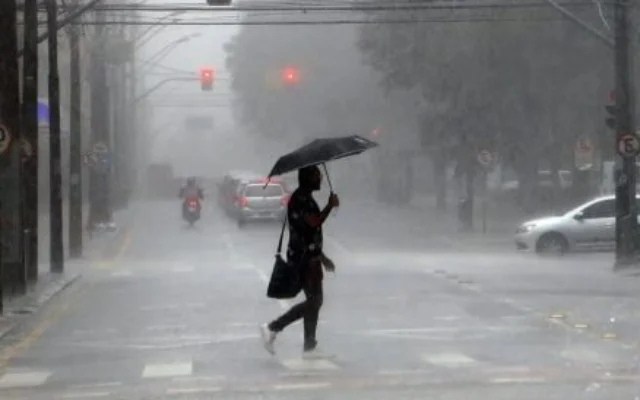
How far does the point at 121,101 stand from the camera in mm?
90562

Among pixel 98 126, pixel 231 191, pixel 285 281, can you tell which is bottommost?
pixel 231 191

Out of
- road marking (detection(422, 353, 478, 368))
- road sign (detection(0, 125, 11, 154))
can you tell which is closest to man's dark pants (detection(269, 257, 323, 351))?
road marking (detection(422, 353, 478, 368))

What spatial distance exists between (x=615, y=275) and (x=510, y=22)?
79.0 feet

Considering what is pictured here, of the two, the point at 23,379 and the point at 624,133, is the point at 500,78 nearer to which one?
the point at 624,133

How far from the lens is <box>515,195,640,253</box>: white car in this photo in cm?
4266

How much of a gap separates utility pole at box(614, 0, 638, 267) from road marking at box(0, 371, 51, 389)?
1961 cm

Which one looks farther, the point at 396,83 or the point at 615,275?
the point at 396,83

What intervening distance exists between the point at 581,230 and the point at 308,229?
89.5 ft

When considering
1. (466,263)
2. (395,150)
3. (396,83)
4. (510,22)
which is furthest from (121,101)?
(466,263)

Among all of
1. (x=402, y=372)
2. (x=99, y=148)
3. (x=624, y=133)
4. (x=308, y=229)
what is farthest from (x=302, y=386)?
(x=99, y=148)

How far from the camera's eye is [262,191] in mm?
61062

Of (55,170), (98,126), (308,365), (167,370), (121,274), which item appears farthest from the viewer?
(98,126)

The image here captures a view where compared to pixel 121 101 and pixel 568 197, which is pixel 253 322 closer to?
pixel 568 197

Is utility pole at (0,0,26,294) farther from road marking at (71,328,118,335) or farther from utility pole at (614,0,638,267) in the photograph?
utility pole at (614,0,638,267)
